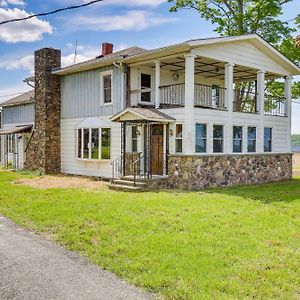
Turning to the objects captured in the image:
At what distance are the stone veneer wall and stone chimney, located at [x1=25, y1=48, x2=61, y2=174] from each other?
27.5ft

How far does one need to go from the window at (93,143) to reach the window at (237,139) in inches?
229

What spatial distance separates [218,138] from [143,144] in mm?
3251

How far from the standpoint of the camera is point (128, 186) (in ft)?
51.2

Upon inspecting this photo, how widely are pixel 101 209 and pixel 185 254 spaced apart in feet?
14.9

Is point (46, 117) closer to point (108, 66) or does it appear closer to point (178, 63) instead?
point (108, 66)

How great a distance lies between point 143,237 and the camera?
784 cm

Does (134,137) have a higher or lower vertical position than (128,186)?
higher

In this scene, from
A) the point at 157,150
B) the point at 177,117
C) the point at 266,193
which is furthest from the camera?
the point at 157,150

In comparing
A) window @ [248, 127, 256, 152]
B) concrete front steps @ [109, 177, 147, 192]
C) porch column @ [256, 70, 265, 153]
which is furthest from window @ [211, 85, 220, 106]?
concrete front steps @ [109, 177, 147, 192]

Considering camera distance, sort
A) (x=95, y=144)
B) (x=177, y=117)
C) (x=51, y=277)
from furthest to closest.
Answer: (x=95, y=144) → (x=177, y=117) → (x=51, y=277)

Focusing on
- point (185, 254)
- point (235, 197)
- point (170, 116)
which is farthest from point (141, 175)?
point (185, 254)

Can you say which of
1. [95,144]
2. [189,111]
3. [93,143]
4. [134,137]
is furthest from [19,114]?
[189,111]

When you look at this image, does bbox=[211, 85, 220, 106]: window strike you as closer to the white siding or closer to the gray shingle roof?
the white siding

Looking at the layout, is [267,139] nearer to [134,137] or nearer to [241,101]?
[241,101]
